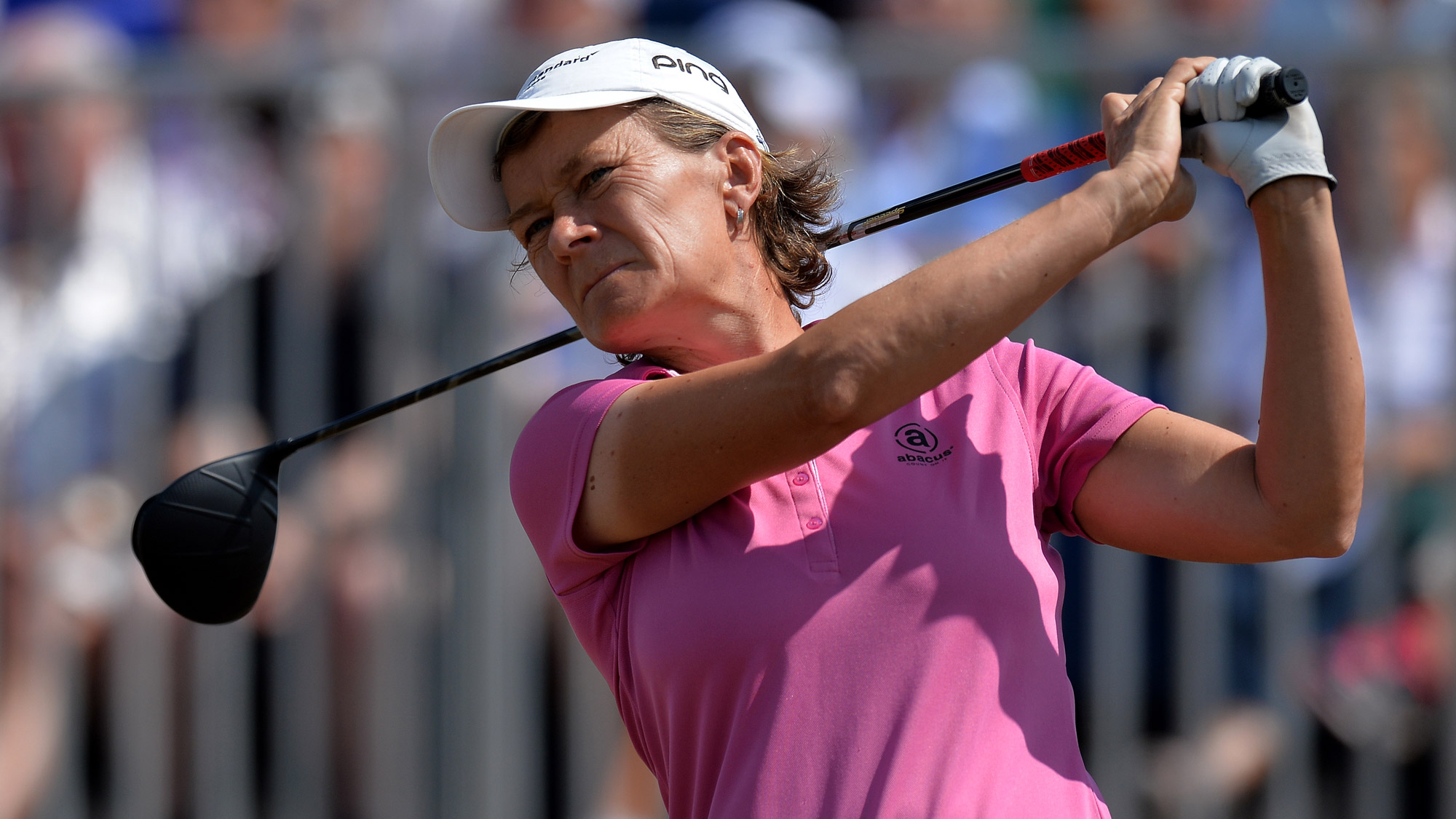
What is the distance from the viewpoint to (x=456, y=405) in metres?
4.34

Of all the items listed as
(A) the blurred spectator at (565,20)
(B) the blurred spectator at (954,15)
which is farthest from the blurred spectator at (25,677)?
(B) the blurred spectator at (954,15)

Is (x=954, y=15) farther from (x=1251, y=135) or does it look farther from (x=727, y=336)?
(x=1251, y=135)

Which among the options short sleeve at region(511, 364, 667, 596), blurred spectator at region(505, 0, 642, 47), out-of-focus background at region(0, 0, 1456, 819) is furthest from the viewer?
blurred spectator at region(505, 0, 642, 47)

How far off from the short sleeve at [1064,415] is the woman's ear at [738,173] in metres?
0.45

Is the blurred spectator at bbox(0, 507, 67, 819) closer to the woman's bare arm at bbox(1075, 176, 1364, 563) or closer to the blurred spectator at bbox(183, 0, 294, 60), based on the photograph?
the blurred spectator at bbox(183, 0, 294, 60)

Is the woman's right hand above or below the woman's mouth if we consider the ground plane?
above

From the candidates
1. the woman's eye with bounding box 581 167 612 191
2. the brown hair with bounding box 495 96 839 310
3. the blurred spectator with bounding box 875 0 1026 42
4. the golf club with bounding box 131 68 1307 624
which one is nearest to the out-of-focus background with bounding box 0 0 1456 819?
the blurred spectator with bounding box 875 0 1026 42

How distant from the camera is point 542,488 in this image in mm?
2049

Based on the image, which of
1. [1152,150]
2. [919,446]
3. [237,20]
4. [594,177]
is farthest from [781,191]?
[237,20]

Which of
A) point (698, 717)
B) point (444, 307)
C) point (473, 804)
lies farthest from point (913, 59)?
point (698, 717)

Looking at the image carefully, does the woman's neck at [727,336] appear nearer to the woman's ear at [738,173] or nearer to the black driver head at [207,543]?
the woman's ear at [738,173]

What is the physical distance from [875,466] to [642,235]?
0.47 metres

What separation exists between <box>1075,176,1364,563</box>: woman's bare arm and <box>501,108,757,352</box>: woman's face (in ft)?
2.18

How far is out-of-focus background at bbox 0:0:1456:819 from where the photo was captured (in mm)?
3992
